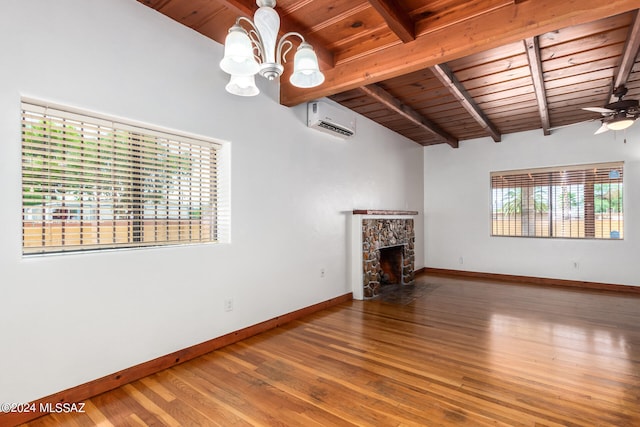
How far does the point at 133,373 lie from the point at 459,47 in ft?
11.3

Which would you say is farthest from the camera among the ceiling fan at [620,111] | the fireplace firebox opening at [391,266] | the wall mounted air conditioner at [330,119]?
the fireplace firebox opening at [391,266]

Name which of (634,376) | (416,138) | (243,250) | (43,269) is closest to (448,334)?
(634,376)

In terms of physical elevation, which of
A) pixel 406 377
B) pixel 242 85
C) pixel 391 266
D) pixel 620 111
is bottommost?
pixel 406 377

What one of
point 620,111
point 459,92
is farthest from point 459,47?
point 620,111

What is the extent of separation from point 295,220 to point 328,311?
49.2 inches

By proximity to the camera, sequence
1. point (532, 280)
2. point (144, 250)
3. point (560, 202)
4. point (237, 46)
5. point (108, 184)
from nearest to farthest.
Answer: point (237, 46)
point (108, 184)
point (144, 250)
point (560, 202)
point (532, 280)

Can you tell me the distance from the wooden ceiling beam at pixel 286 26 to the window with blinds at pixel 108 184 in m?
1.11

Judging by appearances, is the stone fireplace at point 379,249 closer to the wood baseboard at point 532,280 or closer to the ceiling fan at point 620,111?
the wood baseboard at point 532,280

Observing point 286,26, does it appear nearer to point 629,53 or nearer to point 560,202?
point 629,53

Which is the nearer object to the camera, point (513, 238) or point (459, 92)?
point (459, 92)

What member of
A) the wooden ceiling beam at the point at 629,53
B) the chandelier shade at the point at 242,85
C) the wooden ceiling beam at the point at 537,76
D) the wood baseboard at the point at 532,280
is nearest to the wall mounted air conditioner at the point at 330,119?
the chandelier shade at the point at 242,85

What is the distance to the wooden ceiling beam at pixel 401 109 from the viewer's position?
3.73 metres

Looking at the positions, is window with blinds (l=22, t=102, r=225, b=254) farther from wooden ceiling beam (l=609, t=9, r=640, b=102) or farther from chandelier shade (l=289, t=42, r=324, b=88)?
wooden ceiling beam (l=609, t=9, r=640, b=102)

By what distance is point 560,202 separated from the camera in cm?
561
